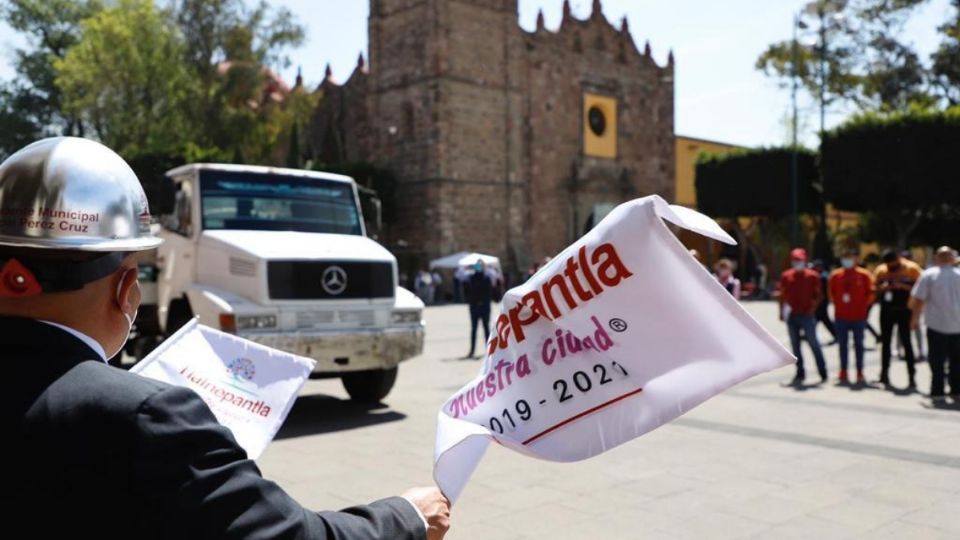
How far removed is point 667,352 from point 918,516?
3.97 metres

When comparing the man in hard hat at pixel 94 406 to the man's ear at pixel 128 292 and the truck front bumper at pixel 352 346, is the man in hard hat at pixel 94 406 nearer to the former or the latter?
the man's ear at pixel 128 292

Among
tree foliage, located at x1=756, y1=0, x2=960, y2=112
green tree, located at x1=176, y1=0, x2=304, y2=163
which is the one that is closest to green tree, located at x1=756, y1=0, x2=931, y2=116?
tree foliage, located at x1=756, y1=0, x2=960, y2=112

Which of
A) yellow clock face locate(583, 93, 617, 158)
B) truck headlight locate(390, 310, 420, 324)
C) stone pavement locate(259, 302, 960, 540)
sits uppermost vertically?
yellow clock face locate(583, 93, 617, 158)

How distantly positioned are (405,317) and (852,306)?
238 inches

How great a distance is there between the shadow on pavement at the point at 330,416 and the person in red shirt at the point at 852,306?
611 cm

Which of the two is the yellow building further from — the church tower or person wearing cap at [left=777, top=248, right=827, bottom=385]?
person wearing cap at [left=777, top=248, right=827, bottom=385]

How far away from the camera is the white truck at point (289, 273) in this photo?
8.73 metres

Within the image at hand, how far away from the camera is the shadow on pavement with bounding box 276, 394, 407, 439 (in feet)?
27.8

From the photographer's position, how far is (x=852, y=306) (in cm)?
1133

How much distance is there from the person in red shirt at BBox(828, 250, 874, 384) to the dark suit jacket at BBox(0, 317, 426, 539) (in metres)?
11.1

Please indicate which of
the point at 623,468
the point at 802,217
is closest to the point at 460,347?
the point at 623,468

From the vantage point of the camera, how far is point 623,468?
6.50 meters

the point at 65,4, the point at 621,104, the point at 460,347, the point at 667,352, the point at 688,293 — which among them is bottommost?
the point at 460,347

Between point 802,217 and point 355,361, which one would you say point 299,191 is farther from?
point 802,217
